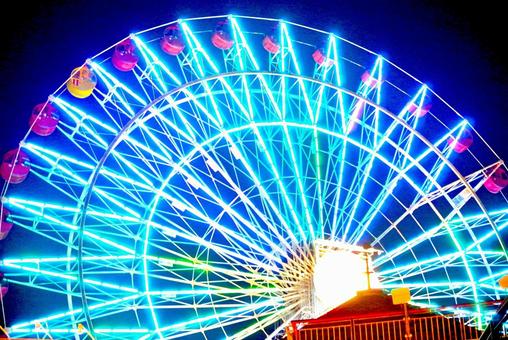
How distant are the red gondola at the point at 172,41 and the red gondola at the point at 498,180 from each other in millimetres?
10320

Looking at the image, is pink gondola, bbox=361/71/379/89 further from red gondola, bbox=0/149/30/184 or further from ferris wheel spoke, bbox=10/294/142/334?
red gondola, bbox=0/149/30/184

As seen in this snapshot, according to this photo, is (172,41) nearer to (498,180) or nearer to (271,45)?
(271,45)

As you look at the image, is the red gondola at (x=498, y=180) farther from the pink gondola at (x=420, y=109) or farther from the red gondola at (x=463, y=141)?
the pink gondola at (x=420, y=109)

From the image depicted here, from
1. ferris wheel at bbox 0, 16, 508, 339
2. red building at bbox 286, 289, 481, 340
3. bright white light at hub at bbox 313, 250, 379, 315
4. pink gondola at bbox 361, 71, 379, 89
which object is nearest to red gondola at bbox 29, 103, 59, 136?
ferris wheel at bbox 0, 16, 508, 339

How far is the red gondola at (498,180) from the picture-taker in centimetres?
2112

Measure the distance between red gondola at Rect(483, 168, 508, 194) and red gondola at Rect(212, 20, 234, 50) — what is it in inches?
358

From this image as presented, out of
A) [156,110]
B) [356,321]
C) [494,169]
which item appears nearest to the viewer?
[356,321]

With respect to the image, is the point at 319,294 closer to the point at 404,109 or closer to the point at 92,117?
the point at 404,109

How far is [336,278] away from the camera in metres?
19.8

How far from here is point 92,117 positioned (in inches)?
715

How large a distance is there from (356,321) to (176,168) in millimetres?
6270

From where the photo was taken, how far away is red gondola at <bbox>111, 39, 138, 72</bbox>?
59.6ft

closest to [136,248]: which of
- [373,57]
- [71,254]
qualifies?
[71,254]

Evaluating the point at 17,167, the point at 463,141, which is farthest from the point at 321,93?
the point at 17,167
